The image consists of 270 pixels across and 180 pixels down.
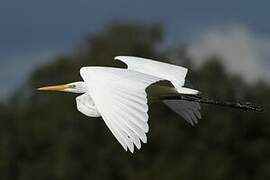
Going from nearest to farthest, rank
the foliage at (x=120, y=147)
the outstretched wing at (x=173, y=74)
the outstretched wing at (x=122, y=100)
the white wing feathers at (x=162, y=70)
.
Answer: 1. the outstretched wing at (x=122, y=100)
2. the white wing feathers at (x=162, y=70)
3. the outstretched wing at (x=173, y=74)
4. the foliage at (x=120, y=147)

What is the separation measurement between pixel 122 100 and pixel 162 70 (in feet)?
6.46

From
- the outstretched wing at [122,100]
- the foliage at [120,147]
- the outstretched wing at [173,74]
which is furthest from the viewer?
the foliage at [120,147]

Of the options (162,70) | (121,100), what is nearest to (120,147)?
(162,70)

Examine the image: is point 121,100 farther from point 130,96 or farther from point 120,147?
point 120,147

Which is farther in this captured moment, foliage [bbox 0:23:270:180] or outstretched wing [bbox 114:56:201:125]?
foliage [bbox 0:23:270:180]

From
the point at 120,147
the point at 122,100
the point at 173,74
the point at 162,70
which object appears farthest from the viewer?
the point at 120,147

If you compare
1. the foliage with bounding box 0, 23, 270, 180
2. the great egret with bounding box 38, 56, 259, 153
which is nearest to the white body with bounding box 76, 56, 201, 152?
the great egret with bounding box 38, 56, 259, 153

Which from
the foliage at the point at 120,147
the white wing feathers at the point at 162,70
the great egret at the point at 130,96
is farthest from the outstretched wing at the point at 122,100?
the foliage at the point at 120,147

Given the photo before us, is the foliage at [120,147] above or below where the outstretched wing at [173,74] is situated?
below

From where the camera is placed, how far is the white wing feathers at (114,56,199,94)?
8.66 metres

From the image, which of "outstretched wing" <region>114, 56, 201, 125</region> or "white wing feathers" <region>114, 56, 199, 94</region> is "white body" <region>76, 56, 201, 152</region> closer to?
"white wing feathers" <region>114, 56, 199, 94</region>

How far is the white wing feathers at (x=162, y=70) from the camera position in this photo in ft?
28.4

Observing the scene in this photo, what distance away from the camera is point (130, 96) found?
7094 millimetres

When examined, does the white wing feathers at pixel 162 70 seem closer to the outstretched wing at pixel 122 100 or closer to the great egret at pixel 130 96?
the great egret at pixel 130 96
